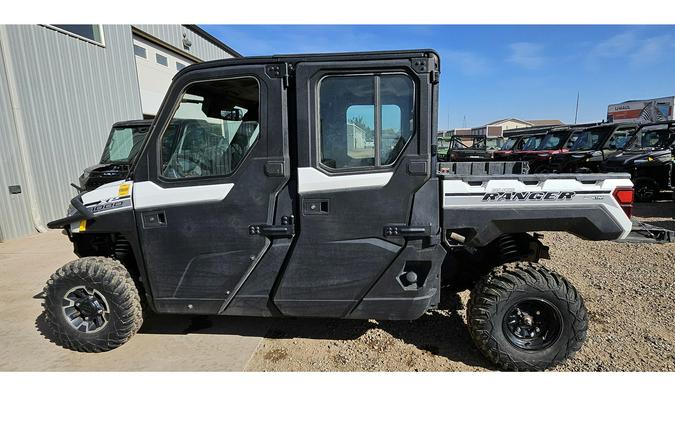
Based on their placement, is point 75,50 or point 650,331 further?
point 75,50

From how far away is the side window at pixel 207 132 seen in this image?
2674mm

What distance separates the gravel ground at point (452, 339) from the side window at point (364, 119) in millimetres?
1618

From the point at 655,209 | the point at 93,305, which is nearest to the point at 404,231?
the point at 93,305

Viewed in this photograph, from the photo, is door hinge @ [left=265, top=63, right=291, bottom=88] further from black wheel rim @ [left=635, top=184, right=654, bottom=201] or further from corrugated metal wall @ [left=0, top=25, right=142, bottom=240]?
black wheel rim @ [left=635, top=184, right=654, bottom=201]

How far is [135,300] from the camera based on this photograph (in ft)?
9.66

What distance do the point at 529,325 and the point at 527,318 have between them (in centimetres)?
6

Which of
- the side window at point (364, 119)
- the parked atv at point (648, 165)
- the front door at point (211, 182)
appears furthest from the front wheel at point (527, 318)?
the parked atv at point (648, 165)

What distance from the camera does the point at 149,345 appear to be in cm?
314

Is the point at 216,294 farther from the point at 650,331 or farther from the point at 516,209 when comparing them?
the point at 650,331

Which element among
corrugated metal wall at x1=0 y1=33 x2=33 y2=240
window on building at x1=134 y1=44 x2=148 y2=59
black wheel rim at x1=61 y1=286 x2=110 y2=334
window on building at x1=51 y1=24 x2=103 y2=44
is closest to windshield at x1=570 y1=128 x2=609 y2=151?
black wheel rim at x1=61 y1=286 x2=110 y2=334

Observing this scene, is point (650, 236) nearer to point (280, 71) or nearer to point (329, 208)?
point (329, 208)

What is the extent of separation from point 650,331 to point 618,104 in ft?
130

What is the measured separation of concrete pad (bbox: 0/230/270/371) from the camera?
9.40 feet

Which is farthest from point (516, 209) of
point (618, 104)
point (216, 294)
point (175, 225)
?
point (618, 104)
